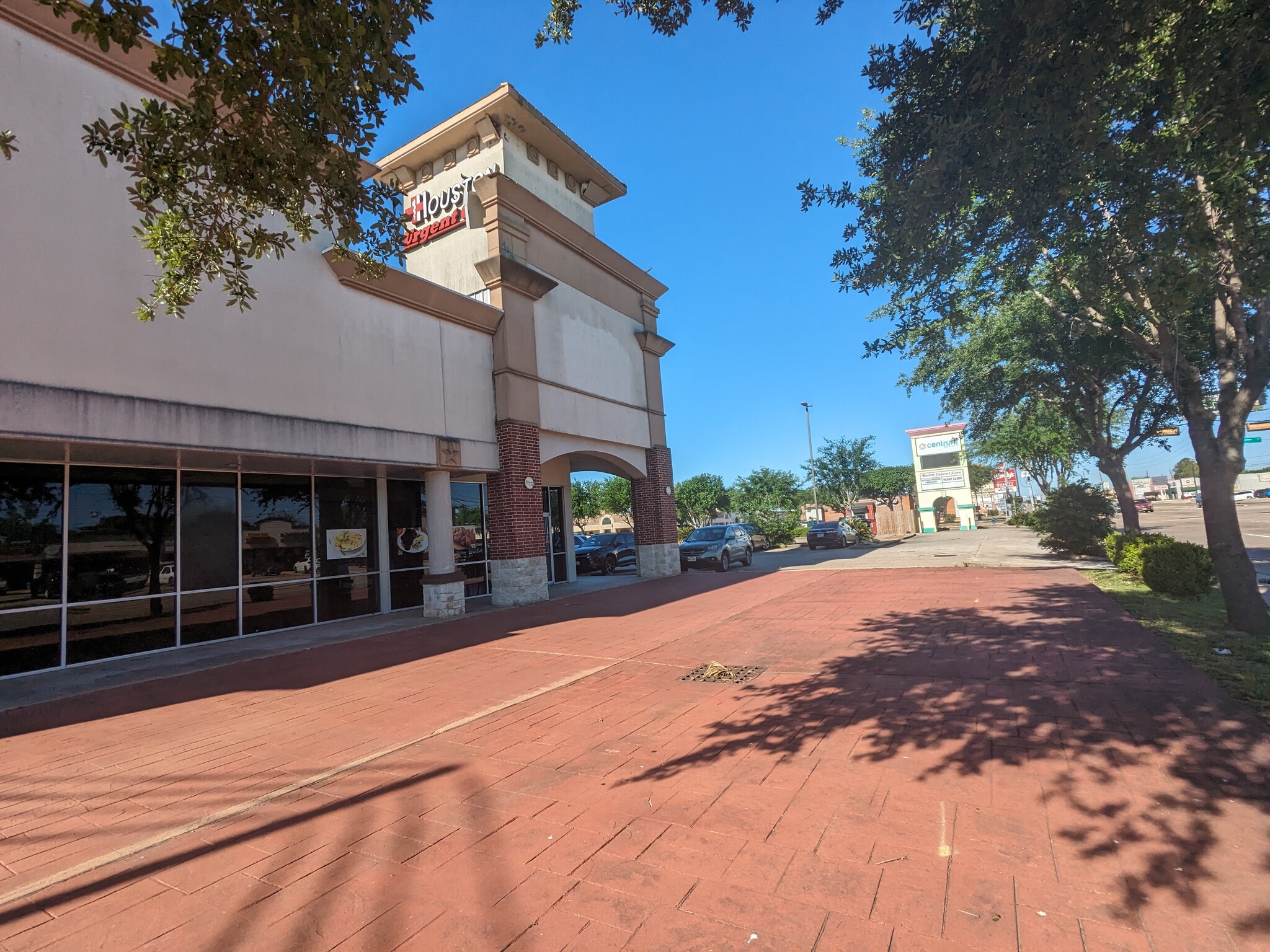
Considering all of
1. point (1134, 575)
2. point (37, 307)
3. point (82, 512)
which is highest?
point (37, 307)

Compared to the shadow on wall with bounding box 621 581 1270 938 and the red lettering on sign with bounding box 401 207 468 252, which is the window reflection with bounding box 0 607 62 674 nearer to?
the shadow on wall with bounding box 621 581 1270 938

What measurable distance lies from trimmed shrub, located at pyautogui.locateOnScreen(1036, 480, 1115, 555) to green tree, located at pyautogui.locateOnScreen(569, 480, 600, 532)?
33743mm

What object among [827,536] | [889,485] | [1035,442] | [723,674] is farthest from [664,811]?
[889,485]

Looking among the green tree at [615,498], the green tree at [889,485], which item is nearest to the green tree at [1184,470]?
the green tree at [889,485]

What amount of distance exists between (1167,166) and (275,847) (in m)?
9.89

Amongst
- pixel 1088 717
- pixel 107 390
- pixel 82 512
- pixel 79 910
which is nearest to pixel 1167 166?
pixel 1088 717

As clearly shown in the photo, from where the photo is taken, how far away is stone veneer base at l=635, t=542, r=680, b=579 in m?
19.4

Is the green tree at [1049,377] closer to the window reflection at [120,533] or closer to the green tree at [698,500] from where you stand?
the window reflection at [120,533]

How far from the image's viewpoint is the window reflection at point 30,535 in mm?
8531

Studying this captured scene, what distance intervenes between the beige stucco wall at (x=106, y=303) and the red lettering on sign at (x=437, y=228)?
5.37 metres

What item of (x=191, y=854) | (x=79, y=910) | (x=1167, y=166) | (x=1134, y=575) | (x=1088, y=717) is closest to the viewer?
(x=79, y=910)

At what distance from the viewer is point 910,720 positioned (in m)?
5.00

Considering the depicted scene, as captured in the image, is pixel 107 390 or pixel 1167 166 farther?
pixel 107 390

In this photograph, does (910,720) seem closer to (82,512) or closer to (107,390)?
(107,390)
